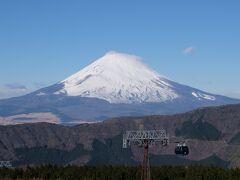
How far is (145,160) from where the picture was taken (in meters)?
101

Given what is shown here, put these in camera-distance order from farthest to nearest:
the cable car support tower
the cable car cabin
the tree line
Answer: the tree line, the cable car cabin, the cable car support tower

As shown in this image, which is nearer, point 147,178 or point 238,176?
point 147,178

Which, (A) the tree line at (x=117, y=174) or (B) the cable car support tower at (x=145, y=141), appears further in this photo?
(A) the tree line at (x=117, y=174)

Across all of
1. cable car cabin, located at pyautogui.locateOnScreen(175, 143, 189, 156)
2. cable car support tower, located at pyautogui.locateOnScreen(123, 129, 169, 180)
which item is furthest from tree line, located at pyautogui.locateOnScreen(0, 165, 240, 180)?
cable car cabin, located at pyautogui.locateOnScreen(175, 143, 189, 156)

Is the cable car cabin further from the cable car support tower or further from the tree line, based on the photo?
the tree line

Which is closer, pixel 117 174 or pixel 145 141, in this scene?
pixel 145 141

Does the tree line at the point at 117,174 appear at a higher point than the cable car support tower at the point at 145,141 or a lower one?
lower

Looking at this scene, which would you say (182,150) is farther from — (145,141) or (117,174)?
(117,174)

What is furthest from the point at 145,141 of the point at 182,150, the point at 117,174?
the point at 117,174

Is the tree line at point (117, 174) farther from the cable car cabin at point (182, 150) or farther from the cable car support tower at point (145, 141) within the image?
the cable car cabin at point (182, 150)

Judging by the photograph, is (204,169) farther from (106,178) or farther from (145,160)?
(145,160)

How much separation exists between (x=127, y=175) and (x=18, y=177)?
3265cm

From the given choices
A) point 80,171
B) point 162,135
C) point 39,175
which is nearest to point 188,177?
point 80,171

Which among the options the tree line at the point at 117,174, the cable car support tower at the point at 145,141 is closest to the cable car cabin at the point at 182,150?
the cable car support tower at the point at 145,141
